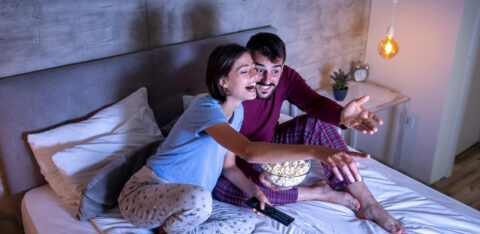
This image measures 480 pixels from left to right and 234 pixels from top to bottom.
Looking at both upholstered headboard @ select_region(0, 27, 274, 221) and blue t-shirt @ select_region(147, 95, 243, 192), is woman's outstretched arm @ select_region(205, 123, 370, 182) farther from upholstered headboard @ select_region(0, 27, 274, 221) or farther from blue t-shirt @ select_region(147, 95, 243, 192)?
upholstered headboard @ select_region(0, 27, 274, 221)

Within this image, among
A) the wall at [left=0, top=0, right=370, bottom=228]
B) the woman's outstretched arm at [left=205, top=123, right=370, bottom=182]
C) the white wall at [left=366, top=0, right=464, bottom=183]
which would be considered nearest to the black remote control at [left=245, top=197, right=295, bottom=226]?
the woman's outstretched arm at [left=205, top=123, right=370, bottom=182]

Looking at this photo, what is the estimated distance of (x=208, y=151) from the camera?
1.57 meters

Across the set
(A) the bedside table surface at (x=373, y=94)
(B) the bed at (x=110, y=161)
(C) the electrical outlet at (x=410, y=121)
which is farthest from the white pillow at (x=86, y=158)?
(C) the electrical outlet at (x=410, y=121)

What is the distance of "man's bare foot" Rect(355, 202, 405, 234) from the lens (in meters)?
Answer: 1.59

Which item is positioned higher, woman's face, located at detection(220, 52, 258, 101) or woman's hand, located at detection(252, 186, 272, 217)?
woman's face, located at detection(220, 52, 258, 101)

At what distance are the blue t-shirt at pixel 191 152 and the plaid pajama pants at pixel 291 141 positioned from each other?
170mm

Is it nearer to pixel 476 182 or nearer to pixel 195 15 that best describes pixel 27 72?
pixel 195 15

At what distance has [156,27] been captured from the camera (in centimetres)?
208

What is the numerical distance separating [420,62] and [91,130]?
6.64ft

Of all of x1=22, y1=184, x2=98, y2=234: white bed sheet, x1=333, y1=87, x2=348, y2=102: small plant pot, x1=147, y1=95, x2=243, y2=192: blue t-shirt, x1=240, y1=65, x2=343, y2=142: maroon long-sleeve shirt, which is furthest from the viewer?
x1=333, y1=87, x2=348, y2=102: small plant pot

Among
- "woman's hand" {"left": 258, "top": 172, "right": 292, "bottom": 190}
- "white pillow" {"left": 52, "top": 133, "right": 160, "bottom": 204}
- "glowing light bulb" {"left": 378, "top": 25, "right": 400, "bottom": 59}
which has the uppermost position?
"glowing light bulb" {"left": 378, "top": 25, "right": 400, "bottom": 59}

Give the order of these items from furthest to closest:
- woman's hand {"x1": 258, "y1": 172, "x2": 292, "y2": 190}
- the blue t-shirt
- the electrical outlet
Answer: the electrical outlet, woman's hand {"x1": 258, "y1": 172, "x2": 292, "y2": 190}, the blue t-shirt

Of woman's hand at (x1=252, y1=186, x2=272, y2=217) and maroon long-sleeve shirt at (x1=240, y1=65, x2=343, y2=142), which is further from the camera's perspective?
maroon long-sleeve shirt at (x1=240, y1=65, x2=343, y2=142)

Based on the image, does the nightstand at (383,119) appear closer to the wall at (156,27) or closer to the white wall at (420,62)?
the white wall at (420,62)
